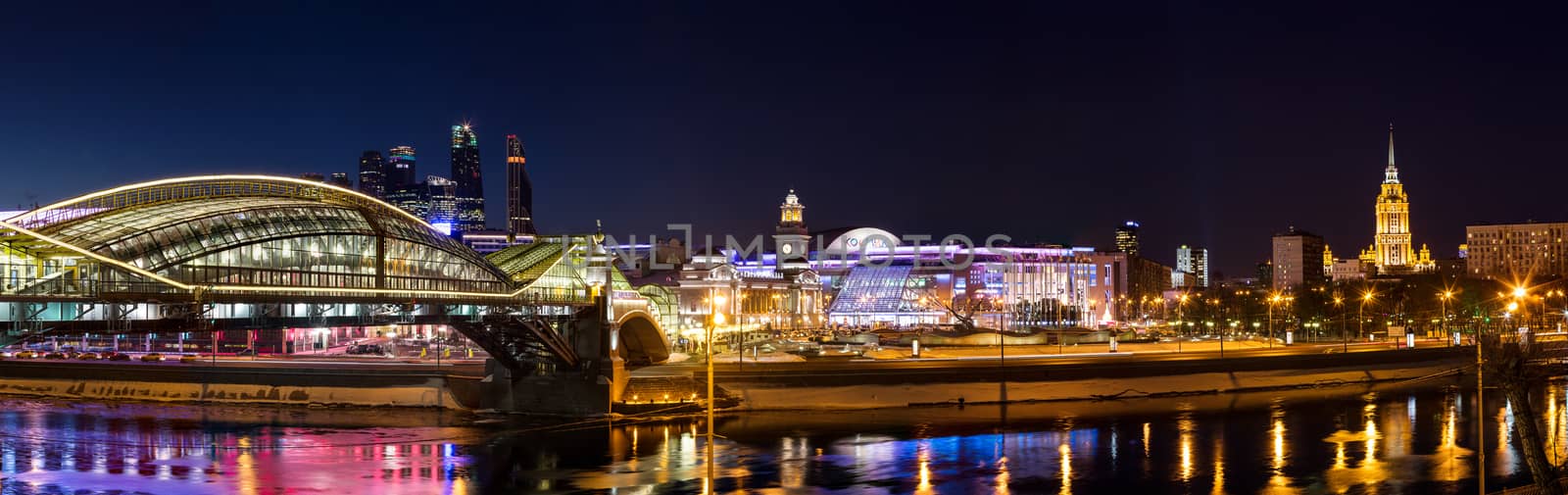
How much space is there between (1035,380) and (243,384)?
46982mm

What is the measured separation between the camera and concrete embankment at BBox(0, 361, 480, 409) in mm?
73250

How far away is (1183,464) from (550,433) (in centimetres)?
2842

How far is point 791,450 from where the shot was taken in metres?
56.0

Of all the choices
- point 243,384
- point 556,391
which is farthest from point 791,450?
point 243,384

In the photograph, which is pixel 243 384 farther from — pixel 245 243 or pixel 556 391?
pixel 245 243

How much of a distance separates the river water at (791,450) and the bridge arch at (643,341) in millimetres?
20059

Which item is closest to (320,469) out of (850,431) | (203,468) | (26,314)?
(203,468)

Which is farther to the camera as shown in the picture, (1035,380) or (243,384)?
(243,384)

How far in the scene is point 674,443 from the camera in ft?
191

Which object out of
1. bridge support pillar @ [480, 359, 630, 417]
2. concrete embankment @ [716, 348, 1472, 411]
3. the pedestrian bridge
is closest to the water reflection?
the pedestrian bridge

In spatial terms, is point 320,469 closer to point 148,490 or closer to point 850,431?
point 148,490

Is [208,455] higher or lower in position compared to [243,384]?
lower

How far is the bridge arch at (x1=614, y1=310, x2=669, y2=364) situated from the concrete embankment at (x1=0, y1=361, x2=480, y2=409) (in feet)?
42.4

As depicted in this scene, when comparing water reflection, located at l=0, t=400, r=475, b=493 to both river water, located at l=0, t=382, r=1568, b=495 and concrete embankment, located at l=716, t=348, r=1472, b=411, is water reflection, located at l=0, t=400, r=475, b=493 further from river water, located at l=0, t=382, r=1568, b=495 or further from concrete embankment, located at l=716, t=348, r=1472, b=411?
concrete embankment, located at l=716, t=348, r=1472, b=411
